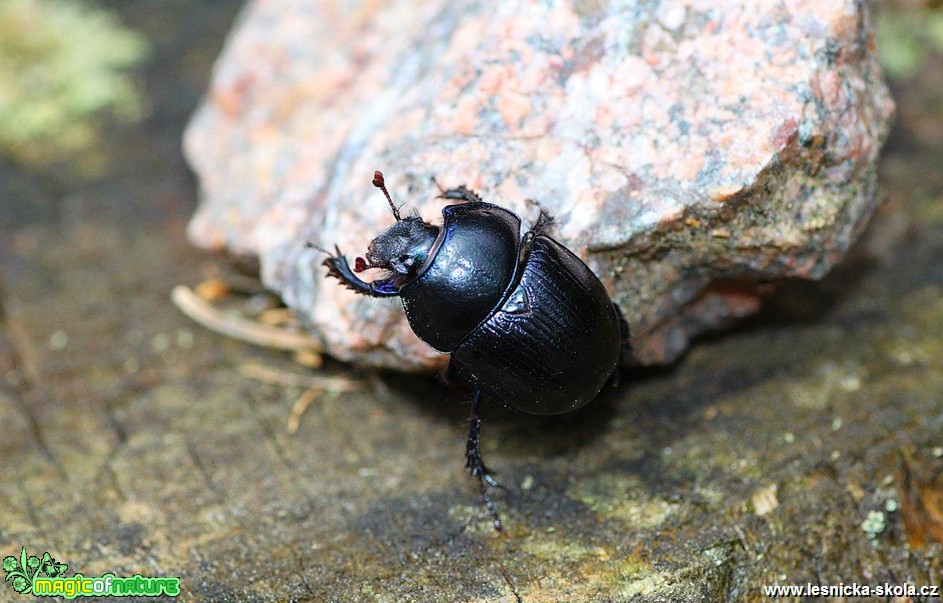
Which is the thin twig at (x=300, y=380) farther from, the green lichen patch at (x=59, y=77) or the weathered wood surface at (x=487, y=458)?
the green lichen patch at (x=59, y=77)

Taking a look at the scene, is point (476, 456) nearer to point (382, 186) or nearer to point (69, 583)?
point (382, 186)

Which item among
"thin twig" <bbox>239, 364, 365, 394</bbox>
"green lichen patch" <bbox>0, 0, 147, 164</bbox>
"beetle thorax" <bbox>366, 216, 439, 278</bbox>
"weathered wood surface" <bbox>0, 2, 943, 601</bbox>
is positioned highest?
"beetle thorax" <bbox>366, 216, 439, 278</bbox>

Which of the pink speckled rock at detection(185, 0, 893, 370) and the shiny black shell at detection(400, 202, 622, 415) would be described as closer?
the shiny black shell at detection(400, 202, 622, 415)

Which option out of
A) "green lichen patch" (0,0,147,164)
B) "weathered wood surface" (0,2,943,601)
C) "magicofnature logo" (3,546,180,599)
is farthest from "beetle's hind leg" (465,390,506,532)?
"green lichen patch" (0,0,147,164)

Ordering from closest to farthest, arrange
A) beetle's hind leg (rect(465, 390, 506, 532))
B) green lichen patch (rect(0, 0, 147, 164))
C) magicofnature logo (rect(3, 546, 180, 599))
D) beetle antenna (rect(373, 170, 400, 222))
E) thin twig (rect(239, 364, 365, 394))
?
magicofnature logo (rect(3, 546, 180, 599)) → beetle antenna (rect(373, 170, 400, 222)) → beetle's hind leg (rect(465, 390, 506, 532)) → thin twig (rect(239, 364, 365, 394)) → green lichen patch (rect(0, 0, 147, 164))

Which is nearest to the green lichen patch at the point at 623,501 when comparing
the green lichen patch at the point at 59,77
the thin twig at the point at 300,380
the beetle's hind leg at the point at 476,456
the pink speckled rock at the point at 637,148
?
the beetle's hind leg at the point at 476,456

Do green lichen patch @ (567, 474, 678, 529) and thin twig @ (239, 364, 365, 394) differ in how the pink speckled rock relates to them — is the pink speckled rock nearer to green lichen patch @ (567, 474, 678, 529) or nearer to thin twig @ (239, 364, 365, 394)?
thin twig @ (239, 364, 365, 394)
